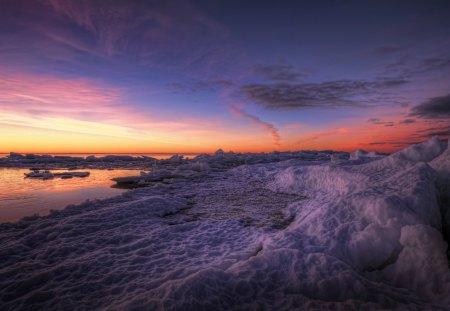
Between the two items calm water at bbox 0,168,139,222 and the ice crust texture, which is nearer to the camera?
the ice crust texture

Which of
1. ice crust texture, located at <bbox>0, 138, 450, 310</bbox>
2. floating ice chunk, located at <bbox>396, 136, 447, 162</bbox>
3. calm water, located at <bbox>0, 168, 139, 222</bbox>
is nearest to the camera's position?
ice crust texture, located at <bbox>0, 138, 450, 310</bbox>

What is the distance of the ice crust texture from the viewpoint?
343 cm

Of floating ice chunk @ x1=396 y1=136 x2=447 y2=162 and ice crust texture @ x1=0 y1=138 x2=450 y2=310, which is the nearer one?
ice crust texture @ x1=0 y1=138 x2=450 y2=310

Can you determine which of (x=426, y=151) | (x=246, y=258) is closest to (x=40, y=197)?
(x=246, y=258)

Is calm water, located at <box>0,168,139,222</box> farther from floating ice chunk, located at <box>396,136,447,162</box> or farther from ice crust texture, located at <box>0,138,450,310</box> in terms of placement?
floating ice chunk, located at <box>396,136,447,162</box>

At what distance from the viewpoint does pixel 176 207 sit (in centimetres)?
874

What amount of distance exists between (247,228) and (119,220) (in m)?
3.59

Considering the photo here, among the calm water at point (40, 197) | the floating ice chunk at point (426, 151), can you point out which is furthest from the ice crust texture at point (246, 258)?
the floating ice chunk at point (426, 151)

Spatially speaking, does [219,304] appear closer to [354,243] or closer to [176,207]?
[354,243]

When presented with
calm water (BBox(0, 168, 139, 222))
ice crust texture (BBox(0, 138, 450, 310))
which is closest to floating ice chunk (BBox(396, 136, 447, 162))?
ice crust texture (BBox(0, 138, 450, 310))

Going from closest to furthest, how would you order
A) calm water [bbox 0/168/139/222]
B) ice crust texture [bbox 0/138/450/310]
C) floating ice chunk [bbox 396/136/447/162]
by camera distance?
ice crust texture [bbox 0/138/450/310] < floating ice chunk [bbox 396/136/447/162] < calm water [bbox 0/168/139/222]

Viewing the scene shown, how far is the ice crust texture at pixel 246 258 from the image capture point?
3.43 m

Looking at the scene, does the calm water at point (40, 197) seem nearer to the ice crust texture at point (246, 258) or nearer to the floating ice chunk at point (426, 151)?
the ice crust texture at point (246, 258)

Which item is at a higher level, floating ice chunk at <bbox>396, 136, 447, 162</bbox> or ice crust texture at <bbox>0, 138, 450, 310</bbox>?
floating ice chunk at <bbox>396, 136, 447, 162</bbox>
